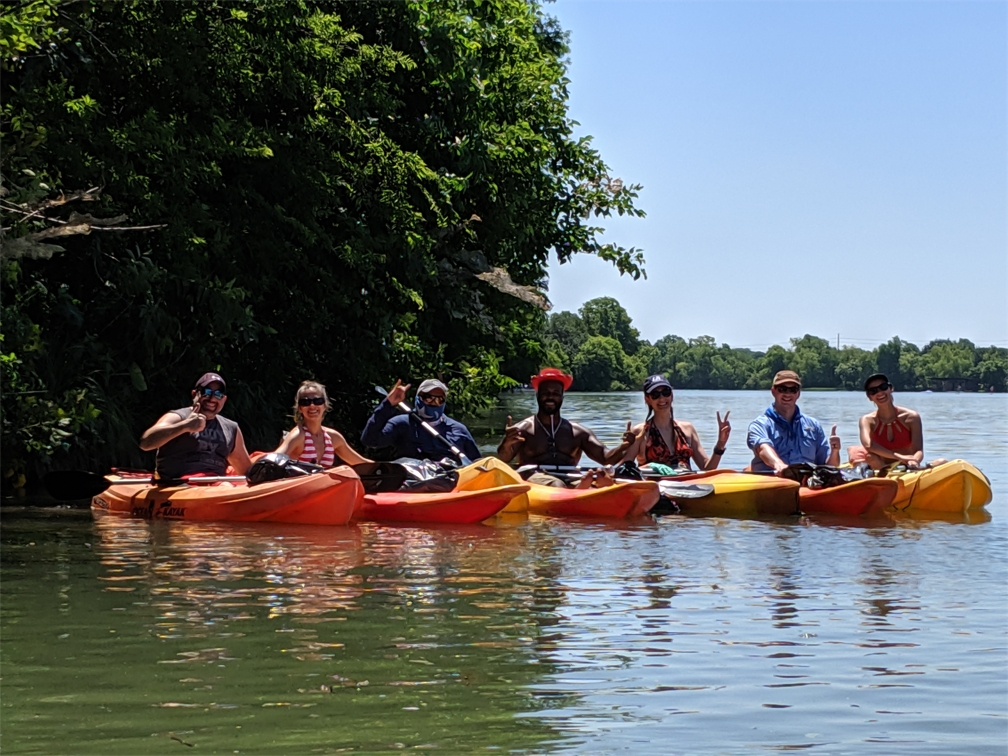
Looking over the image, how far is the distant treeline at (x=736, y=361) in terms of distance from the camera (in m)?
131

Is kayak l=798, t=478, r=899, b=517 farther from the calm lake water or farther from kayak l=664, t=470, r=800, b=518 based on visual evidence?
the calm lake water

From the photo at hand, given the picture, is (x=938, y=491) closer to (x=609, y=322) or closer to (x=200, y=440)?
(x=200, y=440)

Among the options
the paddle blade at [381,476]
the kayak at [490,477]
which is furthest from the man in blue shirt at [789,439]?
the paddle blade at [381,476]

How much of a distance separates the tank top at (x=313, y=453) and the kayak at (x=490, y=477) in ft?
3.81

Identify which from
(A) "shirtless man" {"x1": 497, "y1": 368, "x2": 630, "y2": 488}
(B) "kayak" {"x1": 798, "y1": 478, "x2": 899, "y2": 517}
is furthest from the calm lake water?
(A) "shirtless man" {"x1": 497, "y1": 368, "x2": 630, "y2": 488}

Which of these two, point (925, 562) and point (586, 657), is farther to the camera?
point (925, 562)

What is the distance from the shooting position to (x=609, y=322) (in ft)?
474

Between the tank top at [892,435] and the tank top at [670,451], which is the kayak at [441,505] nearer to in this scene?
the tank top at [670,451]

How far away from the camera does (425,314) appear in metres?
23.3

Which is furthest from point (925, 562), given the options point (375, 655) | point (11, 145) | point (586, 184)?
point (586, 184)

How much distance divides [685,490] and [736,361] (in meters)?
163

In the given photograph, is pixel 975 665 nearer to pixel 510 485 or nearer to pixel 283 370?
pixel 510 485

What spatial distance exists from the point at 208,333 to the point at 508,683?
1271 centimetres

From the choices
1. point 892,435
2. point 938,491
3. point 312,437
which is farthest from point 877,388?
point 312,437
